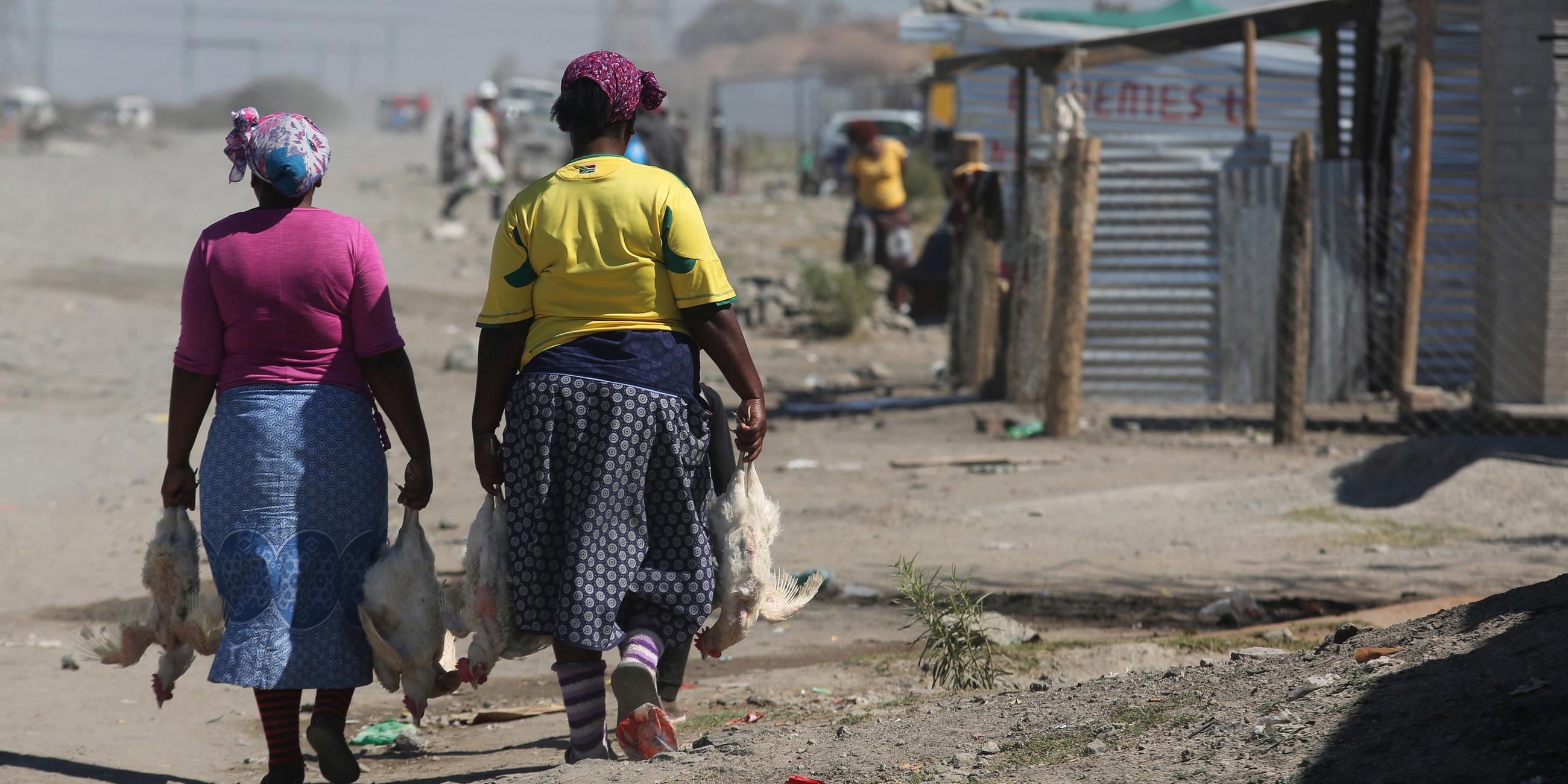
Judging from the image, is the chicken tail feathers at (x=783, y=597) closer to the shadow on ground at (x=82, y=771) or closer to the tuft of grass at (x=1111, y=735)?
the tuft of grass at (x=1111, y=735)

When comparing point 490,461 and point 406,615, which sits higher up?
point 490,461

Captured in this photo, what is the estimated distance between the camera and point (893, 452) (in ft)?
27.0

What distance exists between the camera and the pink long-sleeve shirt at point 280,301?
310 cm

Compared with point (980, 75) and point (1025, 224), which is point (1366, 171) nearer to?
point (1025, 224)

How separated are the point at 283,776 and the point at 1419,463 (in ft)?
17.5

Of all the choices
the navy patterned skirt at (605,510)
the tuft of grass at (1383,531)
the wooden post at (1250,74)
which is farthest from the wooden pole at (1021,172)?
the navy patterned skirt at (605,510)

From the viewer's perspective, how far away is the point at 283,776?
3223 millimetres

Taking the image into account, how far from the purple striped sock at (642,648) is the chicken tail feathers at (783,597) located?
10.4 inches

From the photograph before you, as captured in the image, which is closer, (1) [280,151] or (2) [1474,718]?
(2) [1474,718]

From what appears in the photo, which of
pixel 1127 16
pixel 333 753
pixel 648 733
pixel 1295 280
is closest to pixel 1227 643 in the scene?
pixel 648 733

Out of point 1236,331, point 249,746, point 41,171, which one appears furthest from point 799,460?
point 41,171

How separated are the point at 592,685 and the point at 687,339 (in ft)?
2.58

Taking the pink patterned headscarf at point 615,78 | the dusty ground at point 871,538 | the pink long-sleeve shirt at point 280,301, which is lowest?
the dusty ground at point 871,538

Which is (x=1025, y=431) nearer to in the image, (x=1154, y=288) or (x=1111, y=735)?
(x=1154, y=288)
